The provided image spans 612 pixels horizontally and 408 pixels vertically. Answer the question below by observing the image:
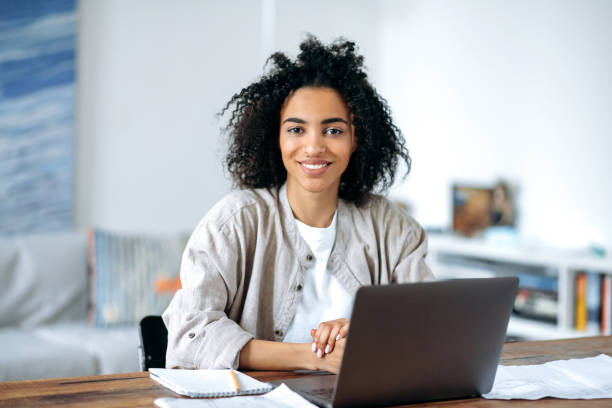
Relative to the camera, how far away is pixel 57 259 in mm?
3090

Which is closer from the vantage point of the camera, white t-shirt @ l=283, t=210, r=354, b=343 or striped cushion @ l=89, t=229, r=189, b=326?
white t-shirt @ l=283, t=210, r=354, b=343

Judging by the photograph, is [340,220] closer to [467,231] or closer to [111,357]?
[111,357]

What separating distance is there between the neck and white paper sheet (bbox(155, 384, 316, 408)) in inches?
24.2

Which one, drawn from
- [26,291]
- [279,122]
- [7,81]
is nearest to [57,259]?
[26,291]

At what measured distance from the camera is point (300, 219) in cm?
171

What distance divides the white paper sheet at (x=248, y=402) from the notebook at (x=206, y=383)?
0.8 inches

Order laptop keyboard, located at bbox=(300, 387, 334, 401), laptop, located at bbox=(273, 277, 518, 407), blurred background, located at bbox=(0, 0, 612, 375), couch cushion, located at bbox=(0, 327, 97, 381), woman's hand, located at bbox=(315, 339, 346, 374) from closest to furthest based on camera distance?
1. laptop, located at bbox=(273, 277, 518, 407)
2. laptop keyboard, located at bbox=(300, 387, 334, 401)
3. woman's hand, located at bbox=(315, 339, 346, 374)
4. couch cushion, located at bbox=(0, 327, 97, 381)
5. blurred background, located at bbox=(0, 0, 612, 375)

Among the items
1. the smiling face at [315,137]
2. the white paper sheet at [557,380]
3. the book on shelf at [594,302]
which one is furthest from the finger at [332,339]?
the book on shelf at [594,302]

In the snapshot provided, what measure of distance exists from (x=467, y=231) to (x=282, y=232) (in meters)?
2.54

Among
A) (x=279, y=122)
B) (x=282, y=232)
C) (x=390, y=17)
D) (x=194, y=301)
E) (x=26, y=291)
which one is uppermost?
(x=390, y=17)

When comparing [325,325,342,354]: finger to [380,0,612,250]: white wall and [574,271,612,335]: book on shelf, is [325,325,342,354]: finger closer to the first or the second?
[574,271,612,335]: book on shelf

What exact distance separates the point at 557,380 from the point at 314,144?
0.73 meters

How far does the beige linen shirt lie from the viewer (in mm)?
1407

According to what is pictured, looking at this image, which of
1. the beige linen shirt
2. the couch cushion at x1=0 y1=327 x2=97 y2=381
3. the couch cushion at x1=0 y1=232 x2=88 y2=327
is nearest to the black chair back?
the beige linen shirt
